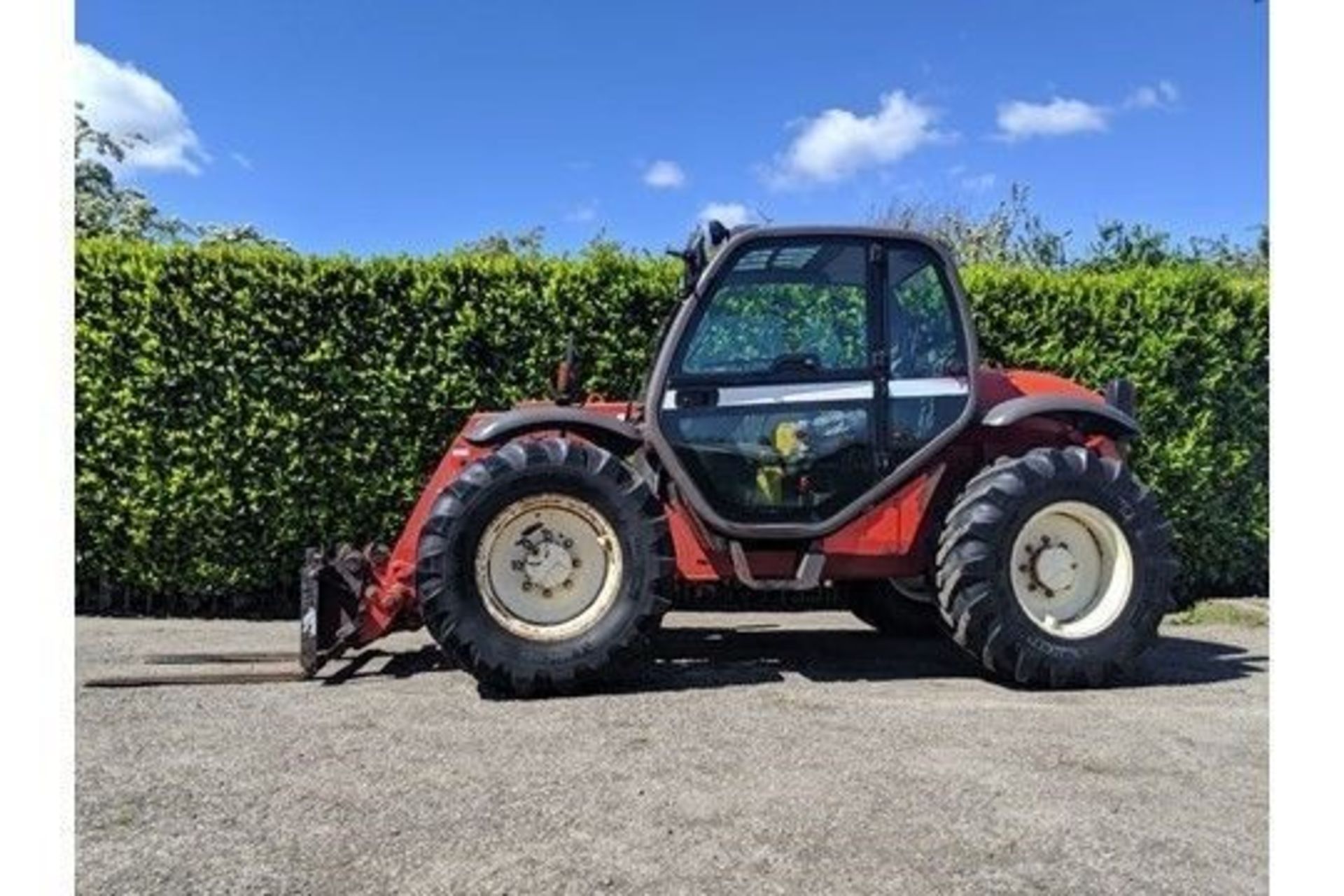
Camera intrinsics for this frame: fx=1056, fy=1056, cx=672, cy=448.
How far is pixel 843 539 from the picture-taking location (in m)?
5.16

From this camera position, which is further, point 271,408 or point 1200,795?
point 271,408

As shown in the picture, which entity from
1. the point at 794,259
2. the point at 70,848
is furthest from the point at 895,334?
the point at 70,848

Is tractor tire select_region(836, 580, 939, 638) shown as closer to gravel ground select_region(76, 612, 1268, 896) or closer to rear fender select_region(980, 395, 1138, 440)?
gravel ground select_region(76, 612, 1268, 896)

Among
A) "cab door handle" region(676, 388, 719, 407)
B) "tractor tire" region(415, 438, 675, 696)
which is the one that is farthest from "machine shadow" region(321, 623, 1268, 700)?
"cab door handle" region(676, 388, 719, 407)

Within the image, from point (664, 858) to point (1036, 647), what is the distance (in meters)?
2.68

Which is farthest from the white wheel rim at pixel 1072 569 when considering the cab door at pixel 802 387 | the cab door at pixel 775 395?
the cab door at pixel 775 395

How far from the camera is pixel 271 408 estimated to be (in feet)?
22.9

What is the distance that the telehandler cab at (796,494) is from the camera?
4891mm

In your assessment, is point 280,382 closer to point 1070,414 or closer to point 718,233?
point 718,233

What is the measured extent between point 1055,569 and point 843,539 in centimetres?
103

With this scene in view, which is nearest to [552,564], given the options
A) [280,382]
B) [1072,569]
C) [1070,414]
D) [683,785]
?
[683,785]

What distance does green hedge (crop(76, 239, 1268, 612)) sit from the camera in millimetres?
6926

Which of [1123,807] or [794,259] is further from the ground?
[794,259]

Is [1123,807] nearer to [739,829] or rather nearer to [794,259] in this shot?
[739,829]
